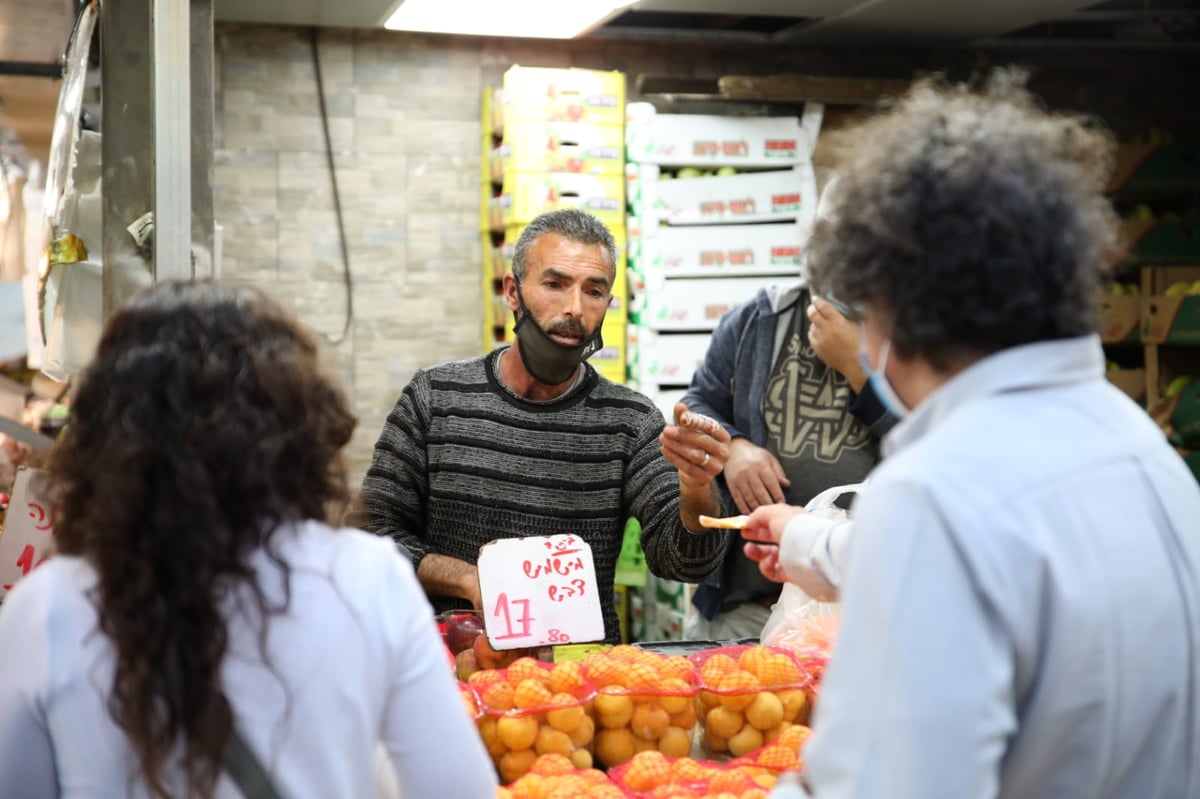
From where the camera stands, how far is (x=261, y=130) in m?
5.72

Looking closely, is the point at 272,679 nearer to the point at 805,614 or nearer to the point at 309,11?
the point at 805,614

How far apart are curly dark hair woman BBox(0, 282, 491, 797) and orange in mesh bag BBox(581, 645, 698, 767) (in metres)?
0.71

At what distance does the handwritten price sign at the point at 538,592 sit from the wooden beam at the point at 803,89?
3.78 metres

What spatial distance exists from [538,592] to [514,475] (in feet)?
1.95

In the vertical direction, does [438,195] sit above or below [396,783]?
above

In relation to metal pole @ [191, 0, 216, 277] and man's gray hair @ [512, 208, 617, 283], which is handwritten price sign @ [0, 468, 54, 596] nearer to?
metal pole @ [191, 0, 216, 277]

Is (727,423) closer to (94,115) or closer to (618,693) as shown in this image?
(618,693)

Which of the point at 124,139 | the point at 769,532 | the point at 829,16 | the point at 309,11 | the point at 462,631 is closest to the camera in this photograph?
the point at 769,532

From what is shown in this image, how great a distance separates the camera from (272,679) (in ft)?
3.90

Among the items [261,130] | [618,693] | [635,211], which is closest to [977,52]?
[635,211]

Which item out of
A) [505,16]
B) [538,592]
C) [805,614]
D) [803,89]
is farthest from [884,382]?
[803,89]

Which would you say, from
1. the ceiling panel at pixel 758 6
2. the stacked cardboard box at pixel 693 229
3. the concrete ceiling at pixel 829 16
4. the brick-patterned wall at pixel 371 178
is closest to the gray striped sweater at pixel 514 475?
the stacked cardboard box at pixel 693 229

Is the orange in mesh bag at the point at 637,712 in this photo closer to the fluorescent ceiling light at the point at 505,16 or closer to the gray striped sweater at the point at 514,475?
the gray striped sweater at the point at 514,475

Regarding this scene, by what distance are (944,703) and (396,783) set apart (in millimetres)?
601
